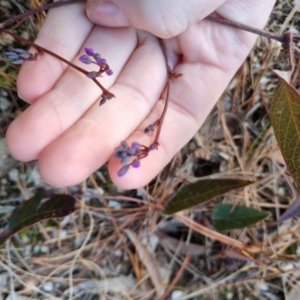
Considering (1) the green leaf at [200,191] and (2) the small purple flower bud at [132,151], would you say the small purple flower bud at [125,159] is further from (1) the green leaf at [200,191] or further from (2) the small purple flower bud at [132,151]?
(1) the green leaf at [200,191]

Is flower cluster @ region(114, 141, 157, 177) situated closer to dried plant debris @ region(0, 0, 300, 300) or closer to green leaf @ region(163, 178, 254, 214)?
green leaf @ region(163, 178, 254, 214)

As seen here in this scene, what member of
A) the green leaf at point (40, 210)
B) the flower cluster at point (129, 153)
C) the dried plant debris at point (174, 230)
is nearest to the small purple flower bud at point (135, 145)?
the flower cluster at point (129, 153)

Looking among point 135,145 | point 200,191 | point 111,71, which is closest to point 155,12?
point 111,71

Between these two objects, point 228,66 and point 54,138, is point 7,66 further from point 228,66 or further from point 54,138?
point 228,66

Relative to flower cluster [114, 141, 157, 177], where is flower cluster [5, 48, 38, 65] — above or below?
above

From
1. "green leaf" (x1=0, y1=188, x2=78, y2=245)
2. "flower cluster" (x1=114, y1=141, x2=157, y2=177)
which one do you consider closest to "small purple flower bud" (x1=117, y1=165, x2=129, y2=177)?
"flower cluster" (x1=114, y1=141, x2=157, y2=177)
